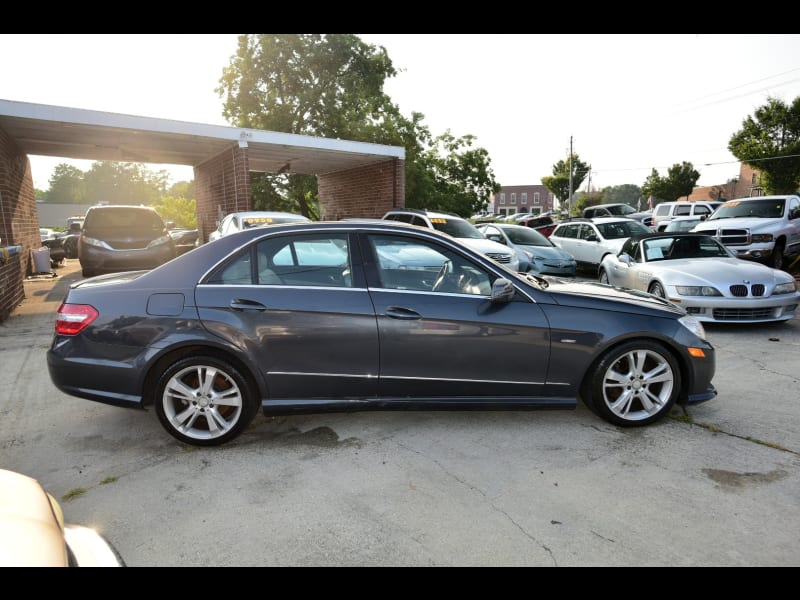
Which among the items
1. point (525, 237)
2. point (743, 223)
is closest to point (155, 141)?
point (525, 237)

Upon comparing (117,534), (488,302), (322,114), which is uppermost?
(322,114)

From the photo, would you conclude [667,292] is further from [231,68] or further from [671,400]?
[231,68]

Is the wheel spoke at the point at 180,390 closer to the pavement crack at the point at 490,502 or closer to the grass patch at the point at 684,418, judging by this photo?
the pavement crack at the point at 490,502

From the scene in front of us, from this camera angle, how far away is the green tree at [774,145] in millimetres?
29578

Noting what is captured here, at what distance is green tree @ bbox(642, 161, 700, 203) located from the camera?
4662cm

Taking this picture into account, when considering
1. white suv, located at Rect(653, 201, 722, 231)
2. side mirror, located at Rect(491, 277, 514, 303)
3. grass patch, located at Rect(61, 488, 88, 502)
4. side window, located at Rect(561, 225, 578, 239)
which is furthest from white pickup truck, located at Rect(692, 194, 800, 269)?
grass patch, located at Rect(61, 488, 88, 502)

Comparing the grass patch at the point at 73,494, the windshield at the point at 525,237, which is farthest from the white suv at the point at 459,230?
the grass patch at the point at 73,494

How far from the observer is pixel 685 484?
9.83 feet

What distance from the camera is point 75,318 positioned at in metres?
3.46

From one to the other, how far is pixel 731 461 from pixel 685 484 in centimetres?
52

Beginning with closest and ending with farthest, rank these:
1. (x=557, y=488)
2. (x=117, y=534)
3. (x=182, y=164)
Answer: (x=117, y=534), (x=557, y=488), (x=182, y=164)

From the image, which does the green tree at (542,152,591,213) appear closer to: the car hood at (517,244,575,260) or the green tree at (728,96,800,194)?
the green tree at (728,96,800,194)

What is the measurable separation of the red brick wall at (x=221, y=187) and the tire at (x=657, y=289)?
9.44 metres
